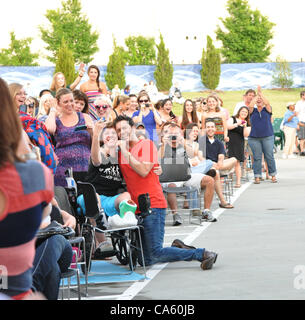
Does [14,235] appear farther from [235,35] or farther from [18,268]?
[235,35]

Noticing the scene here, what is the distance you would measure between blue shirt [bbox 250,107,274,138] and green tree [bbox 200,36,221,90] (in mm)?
45870

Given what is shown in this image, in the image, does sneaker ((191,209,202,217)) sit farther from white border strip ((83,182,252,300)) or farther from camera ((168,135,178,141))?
camera ((168,135,178,141))

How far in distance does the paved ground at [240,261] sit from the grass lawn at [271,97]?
45.2 m

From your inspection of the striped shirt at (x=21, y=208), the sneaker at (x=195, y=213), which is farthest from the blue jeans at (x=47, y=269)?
the sneaker at (x=195, y=213)

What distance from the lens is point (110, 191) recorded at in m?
8.91

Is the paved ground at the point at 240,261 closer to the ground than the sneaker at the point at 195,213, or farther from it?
farther from it

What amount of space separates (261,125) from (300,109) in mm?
10582

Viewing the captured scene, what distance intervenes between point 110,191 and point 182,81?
184 ft

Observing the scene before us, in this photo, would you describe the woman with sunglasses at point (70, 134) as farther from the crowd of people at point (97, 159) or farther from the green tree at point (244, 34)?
the green tree at point (244, 34)

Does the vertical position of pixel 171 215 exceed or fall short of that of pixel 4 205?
it falls short

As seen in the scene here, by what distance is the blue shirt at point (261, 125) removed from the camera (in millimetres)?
18312

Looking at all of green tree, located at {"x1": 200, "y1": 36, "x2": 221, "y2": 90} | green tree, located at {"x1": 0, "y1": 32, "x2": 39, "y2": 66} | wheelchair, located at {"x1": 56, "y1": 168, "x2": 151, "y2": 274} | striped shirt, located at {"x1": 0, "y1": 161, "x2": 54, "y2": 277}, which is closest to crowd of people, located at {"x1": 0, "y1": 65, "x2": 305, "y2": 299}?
striped shirt, located at {"x1": 0, "y1": 161, "x2": 54, "y2": 277}

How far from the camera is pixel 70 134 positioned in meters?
9.44
